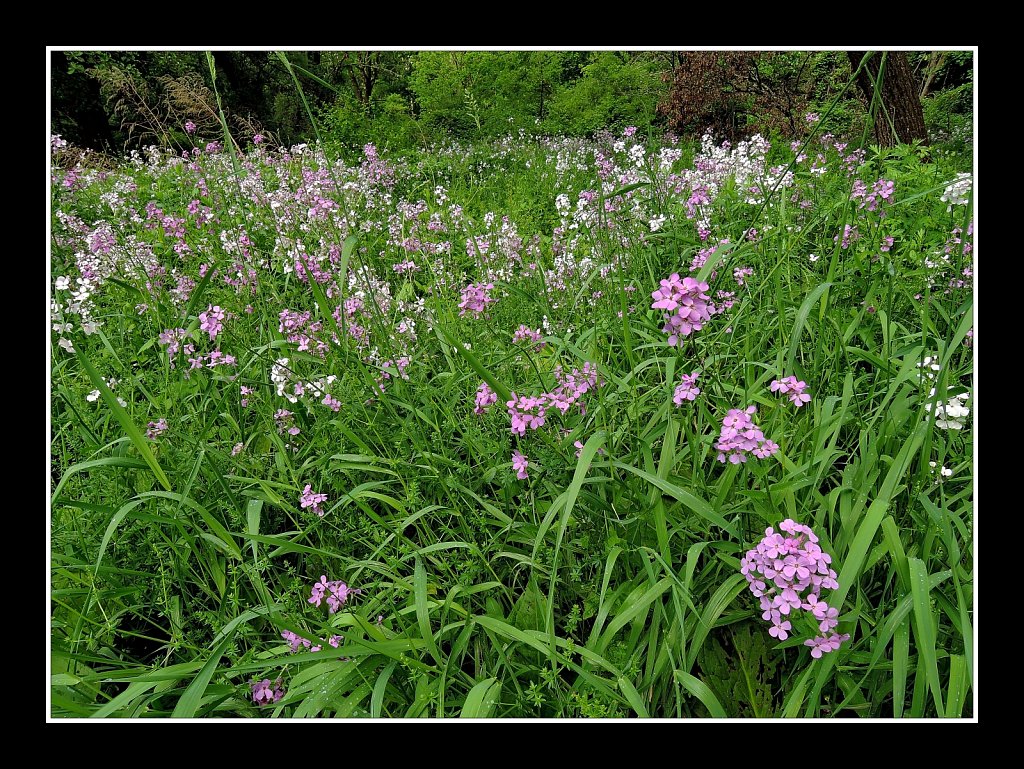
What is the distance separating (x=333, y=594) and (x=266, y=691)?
27 cm

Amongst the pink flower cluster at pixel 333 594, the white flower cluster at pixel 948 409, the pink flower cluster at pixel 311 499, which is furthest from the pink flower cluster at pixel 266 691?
the white flower cluster at pixel 948 409

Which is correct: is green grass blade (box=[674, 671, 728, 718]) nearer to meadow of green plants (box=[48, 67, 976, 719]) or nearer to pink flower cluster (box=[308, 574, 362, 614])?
meadow of green plants (box=[48, 67, 976, 719])

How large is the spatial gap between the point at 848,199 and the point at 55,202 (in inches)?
177

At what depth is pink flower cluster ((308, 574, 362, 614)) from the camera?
166 cm

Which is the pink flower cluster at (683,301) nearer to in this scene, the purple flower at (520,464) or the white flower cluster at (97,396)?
the purple flower at (520,464)

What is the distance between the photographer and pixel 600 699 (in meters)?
1.47

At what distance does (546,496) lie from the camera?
6.50 feet

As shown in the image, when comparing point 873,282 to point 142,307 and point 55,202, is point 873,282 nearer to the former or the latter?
point 142,307

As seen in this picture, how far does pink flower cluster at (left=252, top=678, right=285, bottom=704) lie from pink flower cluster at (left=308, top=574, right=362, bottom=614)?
214 mm

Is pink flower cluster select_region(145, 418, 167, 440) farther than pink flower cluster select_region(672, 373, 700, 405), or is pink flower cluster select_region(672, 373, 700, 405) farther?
pink flower cluster select_region(145, 418, 167, 440)

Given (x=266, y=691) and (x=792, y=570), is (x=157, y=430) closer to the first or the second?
(x=266, y=691)

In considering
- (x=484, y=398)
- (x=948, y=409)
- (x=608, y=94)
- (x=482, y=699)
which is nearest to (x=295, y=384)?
(x=484, y=398)

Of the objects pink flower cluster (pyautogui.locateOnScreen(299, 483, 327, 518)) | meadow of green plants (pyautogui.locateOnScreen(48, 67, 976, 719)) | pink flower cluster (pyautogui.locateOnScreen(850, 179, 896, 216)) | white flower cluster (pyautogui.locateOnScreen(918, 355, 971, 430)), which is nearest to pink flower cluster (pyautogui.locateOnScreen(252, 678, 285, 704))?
meadow of green plants (pyautogui.locateOnScreen(48, 67, 976, 719))

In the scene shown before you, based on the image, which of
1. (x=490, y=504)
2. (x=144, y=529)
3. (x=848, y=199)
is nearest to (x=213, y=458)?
(x=144, y=529)
